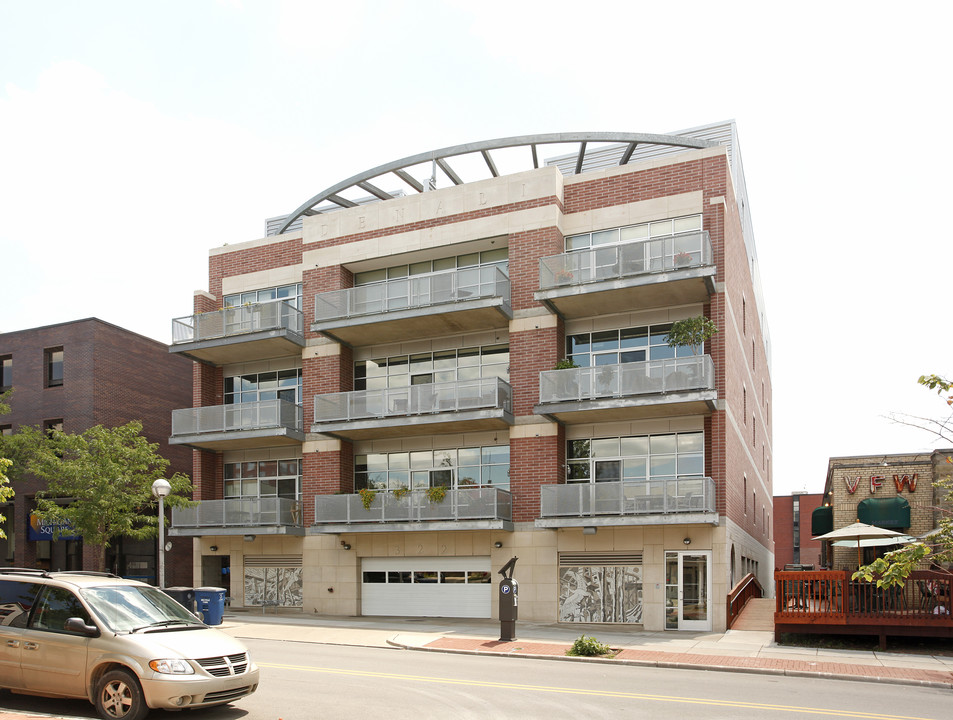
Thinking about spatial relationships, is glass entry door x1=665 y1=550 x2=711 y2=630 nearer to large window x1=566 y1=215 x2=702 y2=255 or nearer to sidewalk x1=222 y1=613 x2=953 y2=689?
sidewalk x1=222 y1=613 x2=953 y2=689

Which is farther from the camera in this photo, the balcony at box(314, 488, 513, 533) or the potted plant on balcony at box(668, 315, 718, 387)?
the balcony at box(314, 488, 513, 533)

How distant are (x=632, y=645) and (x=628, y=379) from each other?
7.76 metres

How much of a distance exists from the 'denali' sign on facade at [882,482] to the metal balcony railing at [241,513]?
1810 cm

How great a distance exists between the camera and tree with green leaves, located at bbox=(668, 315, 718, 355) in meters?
24.8

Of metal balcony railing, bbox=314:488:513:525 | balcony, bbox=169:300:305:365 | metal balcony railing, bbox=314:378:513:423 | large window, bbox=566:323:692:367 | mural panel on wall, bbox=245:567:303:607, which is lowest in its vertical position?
mural panel on wall, bbox=245:567:303:607

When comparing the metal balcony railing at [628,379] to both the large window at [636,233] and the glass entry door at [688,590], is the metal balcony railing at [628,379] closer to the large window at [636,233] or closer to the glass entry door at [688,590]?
the large window at [636,233]

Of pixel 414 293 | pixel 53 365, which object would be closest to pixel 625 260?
pixel 414 293

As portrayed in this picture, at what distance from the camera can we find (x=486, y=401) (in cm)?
2655

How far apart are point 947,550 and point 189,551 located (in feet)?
107

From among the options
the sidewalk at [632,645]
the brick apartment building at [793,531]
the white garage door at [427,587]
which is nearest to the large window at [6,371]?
the sidewalk at [632,645]

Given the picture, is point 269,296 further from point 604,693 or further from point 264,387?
point 604,693

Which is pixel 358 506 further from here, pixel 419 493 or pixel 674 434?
pixel 674 434

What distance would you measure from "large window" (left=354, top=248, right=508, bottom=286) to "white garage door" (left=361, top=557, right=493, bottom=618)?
9.36 metres

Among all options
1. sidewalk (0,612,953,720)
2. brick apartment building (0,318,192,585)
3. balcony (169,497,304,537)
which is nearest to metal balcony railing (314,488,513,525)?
balcony (169,497,304,537)
